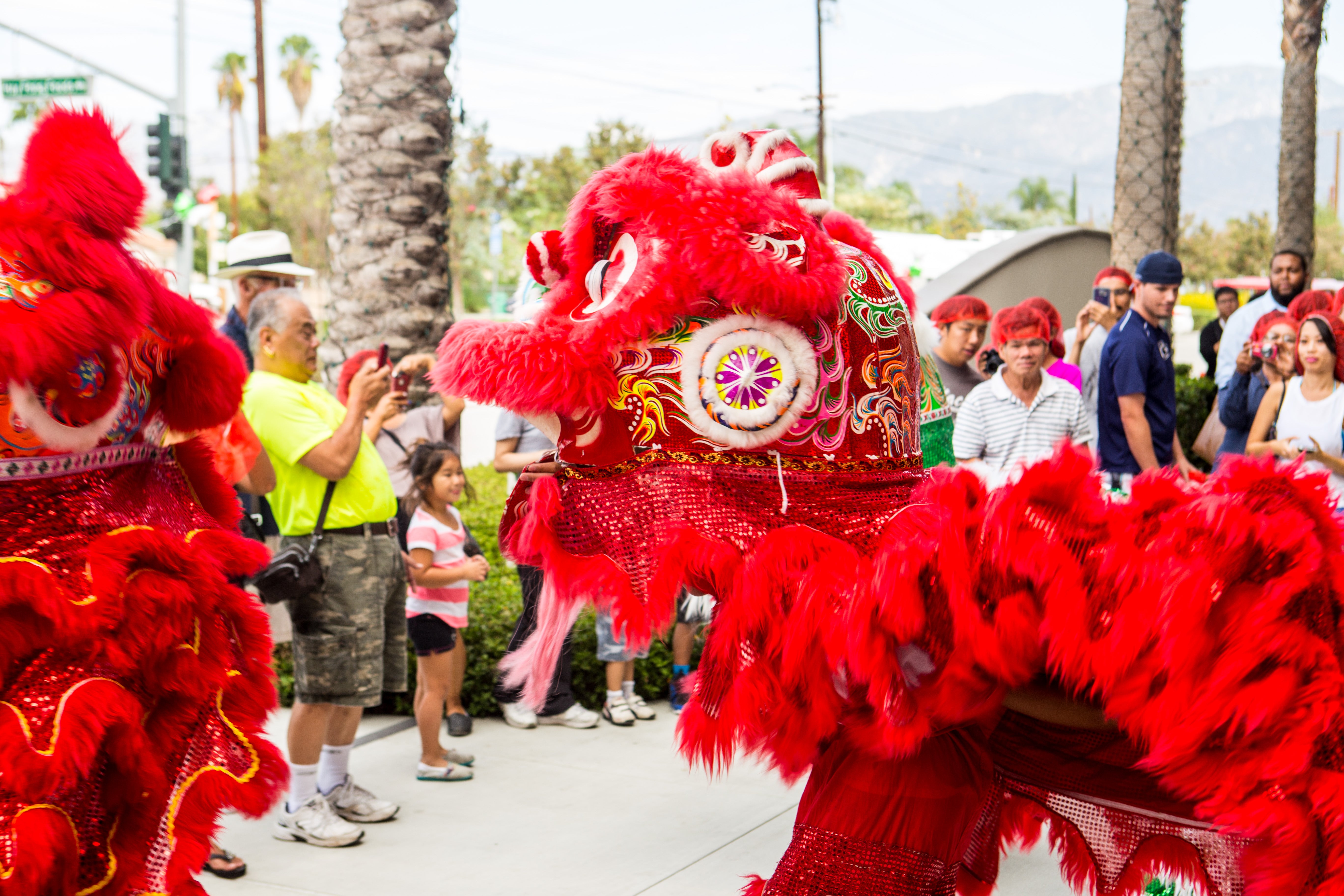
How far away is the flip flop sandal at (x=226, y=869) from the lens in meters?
4.03

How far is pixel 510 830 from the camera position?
4516 mm

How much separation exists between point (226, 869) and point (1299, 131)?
12.8 meters

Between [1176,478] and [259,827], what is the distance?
382 centimetres

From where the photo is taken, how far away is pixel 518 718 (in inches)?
225

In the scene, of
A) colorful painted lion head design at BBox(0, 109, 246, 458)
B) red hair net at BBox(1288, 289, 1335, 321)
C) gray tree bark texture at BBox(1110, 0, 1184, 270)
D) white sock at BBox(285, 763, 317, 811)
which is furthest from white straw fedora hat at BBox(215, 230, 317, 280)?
gray tree bark texture at BBox(1110, 0, 1184, 270)

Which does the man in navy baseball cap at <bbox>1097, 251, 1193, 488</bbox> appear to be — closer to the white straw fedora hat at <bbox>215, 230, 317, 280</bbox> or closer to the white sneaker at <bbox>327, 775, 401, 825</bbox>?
the white sneaker at <bbox>327, 775, 401, 825</bbox>

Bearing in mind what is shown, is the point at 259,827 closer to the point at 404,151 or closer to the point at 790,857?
the point at 790,857

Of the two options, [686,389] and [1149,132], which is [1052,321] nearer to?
[1149,132]

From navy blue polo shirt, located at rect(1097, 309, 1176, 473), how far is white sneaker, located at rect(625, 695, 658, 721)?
103 inches

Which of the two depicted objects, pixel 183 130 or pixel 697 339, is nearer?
pixel 697 339

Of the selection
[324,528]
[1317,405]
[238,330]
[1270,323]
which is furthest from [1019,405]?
[238,330]

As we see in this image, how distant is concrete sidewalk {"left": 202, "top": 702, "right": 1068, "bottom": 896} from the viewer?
402cm

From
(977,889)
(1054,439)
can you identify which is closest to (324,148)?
(1054,439)

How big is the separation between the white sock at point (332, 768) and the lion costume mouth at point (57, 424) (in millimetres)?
2496
